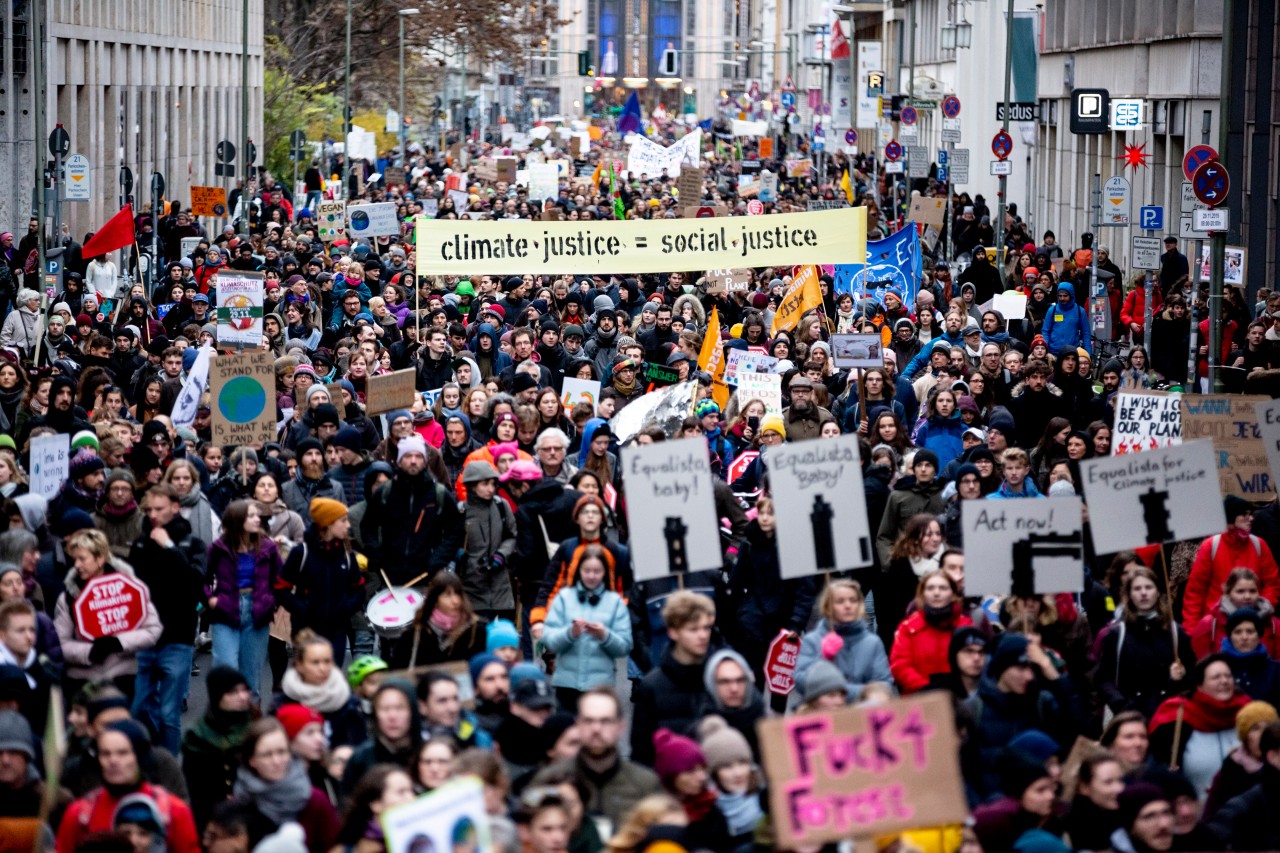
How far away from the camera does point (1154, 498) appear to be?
10.8m

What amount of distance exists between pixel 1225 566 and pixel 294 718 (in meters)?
5.02

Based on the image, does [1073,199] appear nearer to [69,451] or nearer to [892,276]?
[892,276]

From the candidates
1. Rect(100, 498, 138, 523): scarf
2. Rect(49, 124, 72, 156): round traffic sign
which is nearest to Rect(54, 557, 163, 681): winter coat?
Rect(100, 498, 138, 523): scarf

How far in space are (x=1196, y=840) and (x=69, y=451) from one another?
739 cm

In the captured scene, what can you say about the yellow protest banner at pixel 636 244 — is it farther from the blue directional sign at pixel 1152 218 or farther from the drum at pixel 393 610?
the drum at pixel 393 610

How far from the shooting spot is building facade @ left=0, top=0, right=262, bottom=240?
38.2m

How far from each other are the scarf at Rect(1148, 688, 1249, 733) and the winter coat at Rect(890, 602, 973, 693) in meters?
1.04

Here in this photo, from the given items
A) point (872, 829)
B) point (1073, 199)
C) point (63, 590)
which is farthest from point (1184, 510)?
point (1073, 199)

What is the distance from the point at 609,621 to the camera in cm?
1034

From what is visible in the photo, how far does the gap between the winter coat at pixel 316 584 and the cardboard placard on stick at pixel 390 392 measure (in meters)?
4.18

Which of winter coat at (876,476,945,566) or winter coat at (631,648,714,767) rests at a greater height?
winter coat at (876,476,945,566)

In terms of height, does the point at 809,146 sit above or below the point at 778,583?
above

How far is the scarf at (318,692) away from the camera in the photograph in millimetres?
8711

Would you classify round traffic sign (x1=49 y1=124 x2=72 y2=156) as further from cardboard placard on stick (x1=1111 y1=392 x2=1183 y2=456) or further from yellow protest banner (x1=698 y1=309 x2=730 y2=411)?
cardboard placard on stick (x1=1111 y1=392 x2=1183 y2=456)
